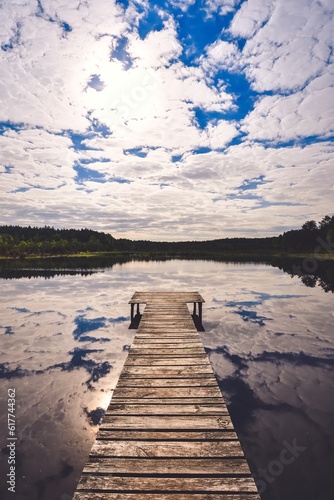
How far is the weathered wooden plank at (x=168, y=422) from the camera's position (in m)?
4.90

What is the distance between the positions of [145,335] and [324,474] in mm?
6242

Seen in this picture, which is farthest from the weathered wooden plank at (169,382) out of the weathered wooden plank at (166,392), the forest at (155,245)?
the forest at (155,245)

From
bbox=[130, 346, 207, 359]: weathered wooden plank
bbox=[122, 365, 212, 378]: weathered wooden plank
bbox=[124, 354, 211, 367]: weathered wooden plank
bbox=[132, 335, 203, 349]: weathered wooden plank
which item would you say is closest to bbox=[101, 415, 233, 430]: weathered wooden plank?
bbox=[122, 365, 212, 378]: weathered wooden plank

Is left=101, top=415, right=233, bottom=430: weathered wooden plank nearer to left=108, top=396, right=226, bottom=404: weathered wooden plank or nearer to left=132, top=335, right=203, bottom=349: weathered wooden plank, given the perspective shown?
left=108, top=396, right=226, bottom=404: weathered wooden plank

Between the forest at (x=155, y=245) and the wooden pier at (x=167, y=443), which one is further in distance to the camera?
the forest at (x=155, y=245)

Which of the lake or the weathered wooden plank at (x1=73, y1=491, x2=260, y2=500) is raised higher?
the weathered wooden plank at (x1=73, y1=491, x2=260, y2=500)

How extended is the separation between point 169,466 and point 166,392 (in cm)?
219

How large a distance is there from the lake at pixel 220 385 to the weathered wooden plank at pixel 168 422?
1.40 meters

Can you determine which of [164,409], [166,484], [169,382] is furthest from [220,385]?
[166,484]

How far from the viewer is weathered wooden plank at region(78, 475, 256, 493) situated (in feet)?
11.9

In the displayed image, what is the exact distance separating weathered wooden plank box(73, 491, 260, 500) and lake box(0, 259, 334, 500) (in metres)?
1.94

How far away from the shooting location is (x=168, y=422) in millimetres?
5051

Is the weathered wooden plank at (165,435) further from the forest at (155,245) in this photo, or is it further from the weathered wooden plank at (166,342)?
the forest at (155,245)

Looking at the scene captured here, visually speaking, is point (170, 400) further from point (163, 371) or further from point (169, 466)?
point (169, 466)
